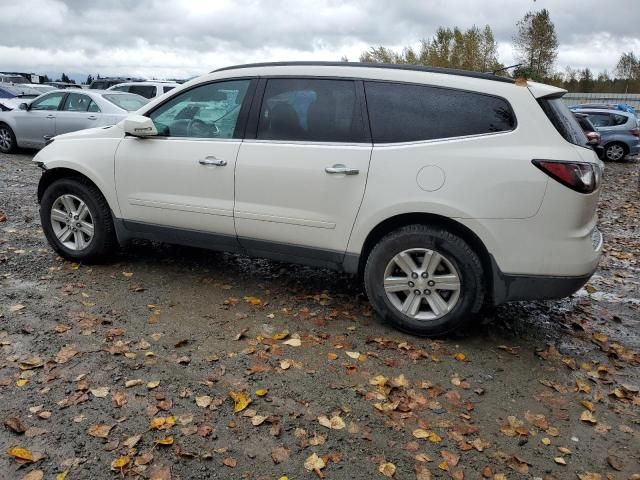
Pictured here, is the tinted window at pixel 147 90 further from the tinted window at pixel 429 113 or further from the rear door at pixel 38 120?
the tinted window at pixel 429 113

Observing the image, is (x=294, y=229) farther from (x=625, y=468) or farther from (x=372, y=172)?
(x=625, y=468)

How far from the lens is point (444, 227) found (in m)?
4.05

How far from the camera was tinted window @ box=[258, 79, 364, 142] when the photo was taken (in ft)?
14.1

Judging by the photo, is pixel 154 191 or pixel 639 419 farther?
pixel 154 191

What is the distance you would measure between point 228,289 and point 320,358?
1.50 meters

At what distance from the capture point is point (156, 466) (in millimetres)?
2834

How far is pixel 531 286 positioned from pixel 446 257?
0.60 m

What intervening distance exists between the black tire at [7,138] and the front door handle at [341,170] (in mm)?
12275

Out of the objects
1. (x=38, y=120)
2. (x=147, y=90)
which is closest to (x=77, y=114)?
(x=38, y=120)

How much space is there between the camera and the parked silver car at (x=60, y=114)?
11.9 m

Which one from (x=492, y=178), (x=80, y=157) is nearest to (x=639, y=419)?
(x=492, y=178)

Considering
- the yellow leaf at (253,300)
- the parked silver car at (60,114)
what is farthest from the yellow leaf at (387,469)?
the parked silver car at (60,114)

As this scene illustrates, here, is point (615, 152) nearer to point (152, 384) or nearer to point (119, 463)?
point (152, 384)

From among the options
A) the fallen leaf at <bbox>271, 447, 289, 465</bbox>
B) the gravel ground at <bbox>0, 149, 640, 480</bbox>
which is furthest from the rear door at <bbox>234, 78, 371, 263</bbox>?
the fallen leaf at <bbox>271, 447, 289, 465</bbox>
